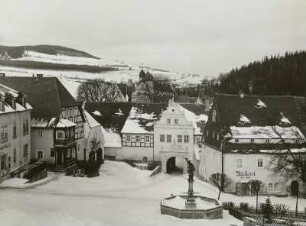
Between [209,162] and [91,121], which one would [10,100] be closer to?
[91,121]

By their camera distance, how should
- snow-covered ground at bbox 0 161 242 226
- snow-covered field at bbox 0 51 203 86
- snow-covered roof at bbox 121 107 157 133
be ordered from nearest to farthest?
snow-covered ground at bbox 0 161 242 226 → snow-covered field at bbox 0 51 203 86 → snow-covered roof at bbox 121 107 157 133

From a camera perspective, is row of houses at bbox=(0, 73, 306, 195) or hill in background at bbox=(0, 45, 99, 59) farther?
row of houses at bbox=(0, 73, 306, 195)

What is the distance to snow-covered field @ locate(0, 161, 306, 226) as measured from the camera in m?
12.1

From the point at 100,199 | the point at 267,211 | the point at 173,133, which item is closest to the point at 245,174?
the point at 173,133

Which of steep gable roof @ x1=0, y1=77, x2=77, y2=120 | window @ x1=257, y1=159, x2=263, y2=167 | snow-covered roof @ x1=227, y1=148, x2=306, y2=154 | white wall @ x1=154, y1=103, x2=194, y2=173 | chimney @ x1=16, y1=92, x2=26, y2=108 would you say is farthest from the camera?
white wall @ x1=154, y1=103, x2=194, y2=173

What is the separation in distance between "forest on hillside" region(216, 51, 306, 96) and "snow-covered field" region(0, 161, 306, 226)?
9.46 ft

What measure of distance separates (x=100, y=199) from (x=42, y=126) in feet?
16.0

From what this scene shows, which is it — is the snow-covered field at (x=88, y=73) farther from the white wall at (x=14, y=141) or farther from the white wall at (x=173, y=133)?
the white wall at (x=173, y=133)

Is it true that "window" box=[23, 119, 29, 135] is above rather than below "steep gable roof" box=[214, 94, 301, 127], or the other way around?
below

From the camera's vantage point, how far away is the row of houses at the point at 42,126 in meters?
16.3

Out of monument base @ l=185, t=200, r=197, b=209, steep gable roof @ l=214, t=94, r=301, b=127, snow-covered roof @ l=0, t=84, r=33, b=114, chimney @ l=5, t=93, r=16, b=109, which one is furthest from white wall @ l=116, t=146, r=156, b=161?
monument base @ l=185, t=200, r=197, b=209

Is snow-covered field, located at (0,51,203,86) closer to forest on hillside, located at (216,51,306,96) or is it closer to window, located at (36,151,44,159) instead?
forest on hillside, located at (216,51,306,96)

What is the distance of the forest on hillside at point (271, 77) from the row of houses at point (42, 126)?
487cm

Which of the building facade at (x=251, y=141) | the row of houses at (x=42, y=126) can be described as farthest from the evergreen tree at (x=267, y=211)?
the row of houses at (x=42, y=126)
